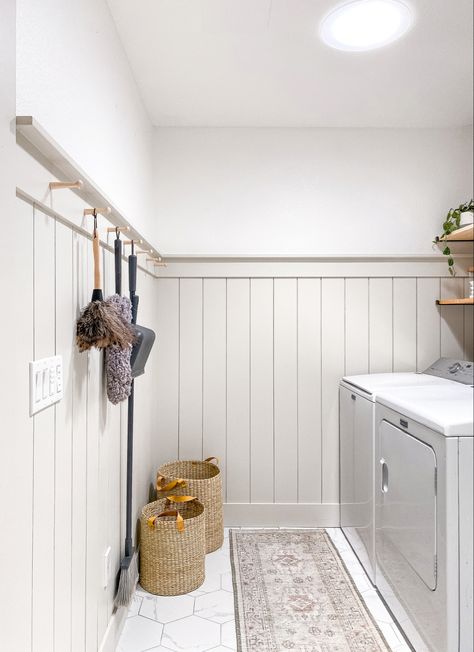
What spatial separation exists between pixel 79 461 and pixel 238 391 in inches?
53.3

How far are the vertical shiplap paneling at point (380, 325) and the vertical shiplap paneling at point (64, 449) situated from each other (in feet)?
5.73

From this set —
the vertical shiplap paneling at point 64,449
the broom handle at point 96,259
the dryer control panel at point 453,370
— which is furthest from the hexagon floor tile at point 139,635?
the dryer control panel at point 453,370

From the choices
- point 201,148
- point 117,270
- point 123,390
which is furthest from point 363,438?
point 201,148

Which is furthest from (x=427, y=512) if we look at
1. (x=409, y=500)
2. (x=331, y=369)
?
(x=331, y=369)

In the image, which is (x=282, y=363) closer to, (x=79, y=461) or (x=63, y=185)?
(x=79, y=461)

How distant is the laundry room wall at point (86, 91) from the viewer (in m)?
0.91

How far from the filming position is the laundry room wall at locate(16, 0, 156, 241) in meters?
0.91

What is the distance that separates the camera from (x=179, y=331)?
244 cm

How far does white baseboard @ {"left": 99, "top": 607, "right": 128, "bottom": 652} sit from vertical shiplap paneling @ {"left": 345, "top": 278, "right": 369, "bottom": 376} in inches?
59.6

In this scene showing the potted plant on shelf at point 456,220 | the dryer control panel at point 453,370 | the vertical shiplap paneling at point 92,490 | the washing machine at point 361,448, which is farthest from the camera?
the potted plant on shelf at point 456,220

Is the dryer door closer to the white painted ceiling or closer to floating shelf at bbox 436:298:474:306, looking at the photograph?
floating shelf at bbox 436:298:474:306

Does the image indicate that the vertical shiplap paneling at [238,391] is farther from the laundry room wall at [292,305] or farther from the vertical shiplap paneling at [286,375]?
the vertical shiplap paneling at [286,375]

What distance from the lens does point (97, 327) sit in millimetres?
1128

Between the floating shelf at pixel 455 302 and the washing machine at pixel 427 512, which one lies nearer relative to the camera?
the washing machine at pixel 427 512
